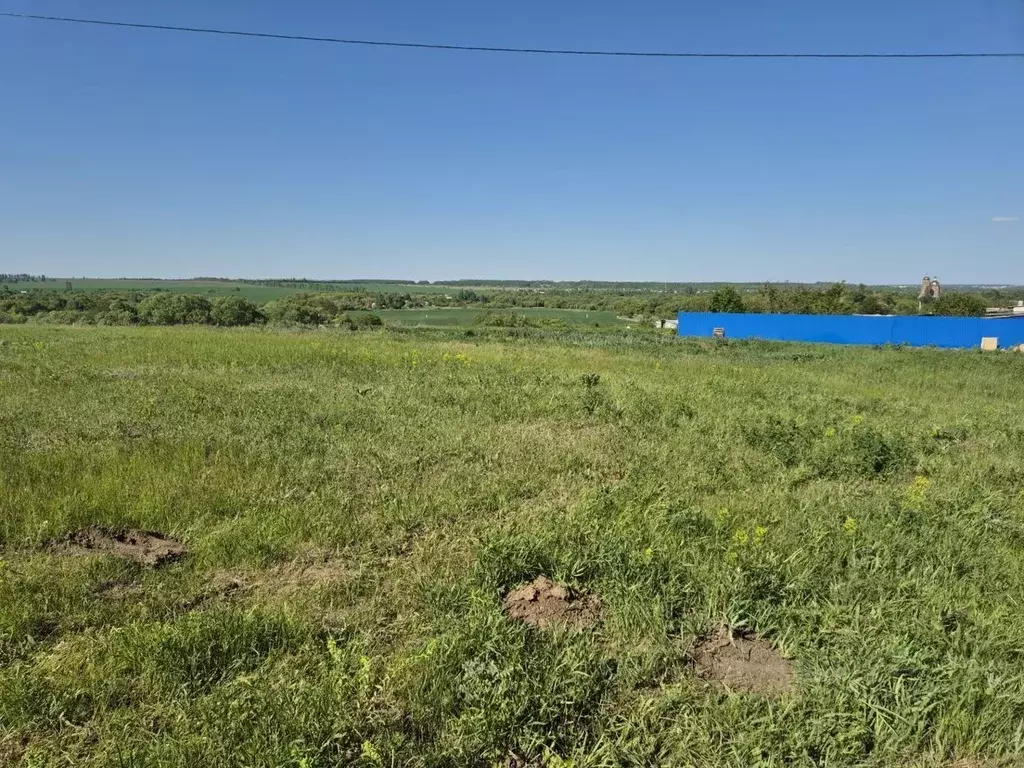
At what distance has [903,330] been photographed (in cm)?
3684

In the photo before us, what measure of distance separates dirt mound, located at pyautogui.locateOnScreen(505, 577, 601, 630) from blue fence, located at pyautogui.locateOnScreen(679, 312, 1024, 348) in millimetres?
38514

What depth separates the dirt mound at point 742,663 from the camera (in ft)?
9.48

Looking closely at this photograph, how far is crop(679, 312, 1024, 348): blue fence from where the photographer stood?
33.2m

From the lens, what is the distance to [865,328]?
37906 millimetres

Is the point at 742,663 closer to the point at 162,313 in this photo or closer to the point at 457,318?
the point at 162,313

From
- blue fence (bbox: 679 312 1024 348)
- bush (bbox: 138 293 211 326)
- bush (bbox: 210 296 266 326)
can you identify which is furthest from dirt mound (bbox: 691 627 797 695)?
bush (bbox: 138 293 211 326)

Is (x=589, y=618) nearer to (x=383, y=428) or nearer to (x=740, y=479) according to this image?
(x=740, y=479)

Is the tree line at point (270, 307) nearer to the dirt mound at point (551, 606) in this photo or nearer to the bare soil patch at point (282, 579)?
the bare soil patch at point (282, 579)

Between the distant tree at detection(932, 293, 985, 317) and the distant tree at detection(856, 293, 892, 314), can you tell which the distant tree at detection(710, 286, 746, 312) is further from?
the distant tree at detection(932, 293, 985, 317)

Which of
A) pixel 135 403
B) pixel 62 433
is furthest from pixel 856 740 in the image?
pixel 135 403

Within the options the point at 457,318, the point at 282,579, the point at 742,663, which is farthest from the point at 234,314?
the point at 742,663

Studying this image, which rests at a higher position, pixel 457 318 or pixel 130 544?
pixel 457 318

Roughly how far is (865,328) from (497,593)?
41698mm

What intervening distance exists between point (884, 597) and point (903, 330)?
4031 cm
